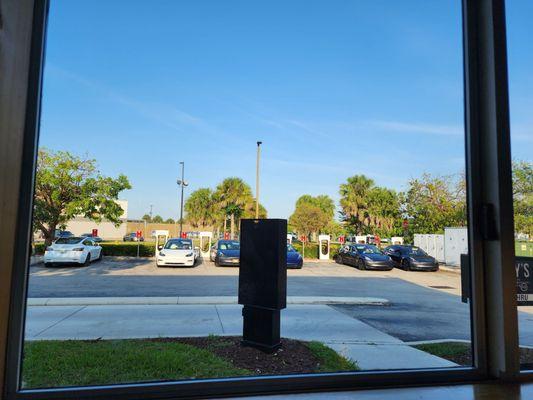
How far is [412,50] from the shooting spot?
3494 mm

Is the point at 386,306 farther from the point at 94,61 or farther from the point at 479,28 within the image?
the point at 94,61

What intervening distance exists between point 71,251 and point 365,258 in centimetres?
799

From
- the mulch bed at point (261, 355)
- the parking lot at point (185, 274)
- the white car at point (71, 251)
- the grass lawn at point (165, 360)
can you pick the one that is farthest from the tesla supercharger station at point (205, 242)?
the grass lawn at point (165, 360)

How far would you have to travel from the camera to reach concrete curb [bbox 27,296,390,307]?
20.1 ft

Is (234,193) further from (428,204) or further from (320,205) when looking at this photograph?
(428,204)

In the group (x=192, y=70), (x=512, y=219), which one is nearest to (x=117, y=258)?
(x=192, y=70)

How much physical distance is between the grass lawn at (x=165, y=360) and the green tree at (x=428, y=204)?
6.12 feet

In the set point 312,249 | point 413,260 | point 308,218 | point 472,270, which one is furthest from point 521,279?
point 413,260

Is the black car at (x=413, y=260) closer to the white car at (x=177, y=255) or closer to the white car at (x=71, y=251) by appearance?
the white car at (x=177, y=255)

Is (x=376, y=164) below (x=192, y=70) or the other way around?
below

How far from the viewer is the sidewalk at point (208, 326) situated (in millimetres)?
3799

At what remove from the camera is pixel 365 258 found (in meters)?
10.3

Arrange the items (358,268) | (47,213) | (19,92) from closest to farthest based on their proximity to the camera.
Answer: (19,92) < (47,213) < (358,268)

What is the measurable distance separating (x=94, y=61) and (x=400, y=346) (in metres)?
4.33
